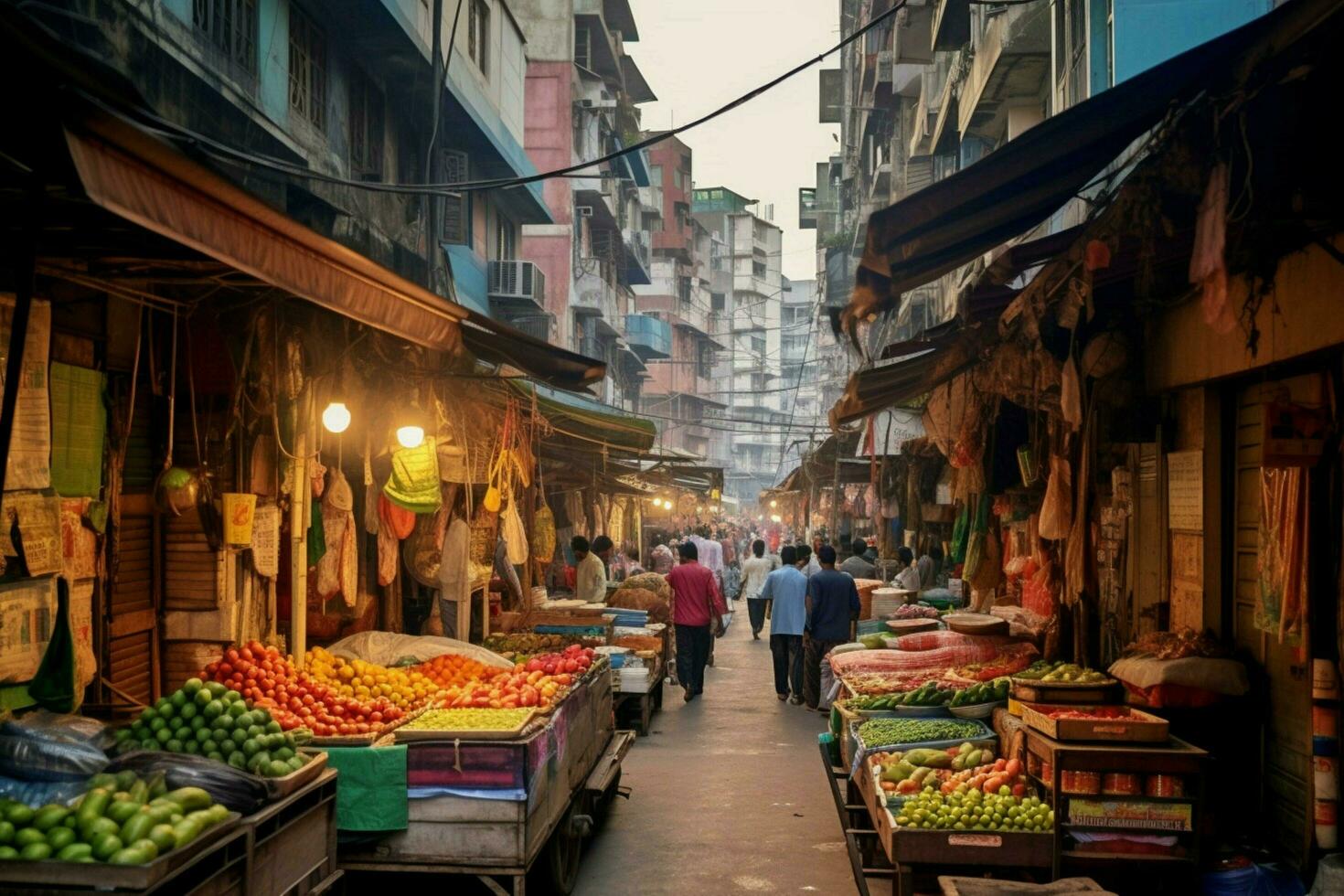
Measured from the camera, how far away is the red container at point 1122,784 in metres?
6.34

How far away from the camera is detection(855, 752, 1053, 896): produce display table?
20.8 ft

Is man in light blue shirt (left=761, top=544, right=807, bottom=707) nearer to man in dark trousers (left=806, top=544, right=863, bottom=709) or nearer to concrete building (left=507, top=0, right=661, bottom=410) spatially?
man in dark trousers (left=806, top=544, right=863, bottom=709)

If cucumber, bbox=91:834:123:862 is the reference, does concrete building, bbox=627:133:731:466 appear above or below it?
above

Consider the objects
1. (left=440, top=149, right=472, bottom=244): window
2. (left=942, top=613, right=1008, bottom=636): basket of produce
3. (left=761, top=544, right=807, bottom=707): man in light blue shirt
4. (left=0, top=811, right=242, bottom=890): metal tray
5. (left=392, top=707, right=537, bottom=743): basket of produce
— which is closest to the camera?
(left=0, top=811, right=242, bottom=890): metal tray

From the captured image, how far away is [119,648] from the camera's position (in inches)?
294

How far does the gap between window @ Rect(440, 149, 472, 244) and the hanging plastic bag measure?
1428 cm

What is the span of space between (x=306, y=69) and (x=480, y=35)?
7851 mm

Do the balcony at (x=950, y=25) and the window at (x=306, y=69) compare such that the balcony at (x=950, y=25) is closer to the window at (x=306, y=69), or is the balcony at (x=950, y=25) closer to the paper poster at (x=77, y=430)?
the window at (x=306, y=69)

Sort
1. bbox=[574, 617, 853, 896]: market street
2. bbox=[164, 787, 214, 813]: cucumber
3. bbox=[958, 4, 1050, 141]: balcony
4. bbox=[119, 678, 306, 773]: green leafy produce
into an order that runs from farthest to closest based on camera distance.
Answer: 1. bbox=[958, 4, 1050, 141]: balcony
2. bbox=[574, 617, 853, 896]: market street
3. bbox=[119, 678, 306, 773]: green leafy produce
4. bbox=[164, 787, 214, 813]: cucumber

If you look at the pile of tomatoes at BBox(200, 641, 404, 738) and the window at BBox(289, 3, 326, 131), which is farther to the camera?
the window at BBox(289, 3, 326, 131)

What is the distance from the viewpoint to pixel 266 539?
838 centimetres

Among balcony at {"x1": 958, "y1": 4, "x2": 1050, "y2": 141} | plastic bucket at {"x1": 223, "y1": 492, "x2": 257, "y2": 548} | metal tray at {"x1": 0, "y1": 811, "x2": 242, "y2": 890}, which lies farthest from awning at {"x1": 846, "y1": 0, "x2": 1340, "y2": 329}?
balcony at {"x1": 958, "y1": 4, "x2": 1050, "y2": 141}

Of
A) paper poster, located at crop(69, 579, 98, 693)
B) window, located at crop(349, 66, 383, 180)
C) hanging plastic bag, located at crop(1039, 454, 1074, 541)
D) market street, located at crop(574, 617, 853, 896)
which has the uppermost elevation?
window, located at crop(349, 66, 383, 180)

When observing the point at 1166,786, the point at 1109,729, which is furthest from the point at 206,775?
the point at 1166,786
